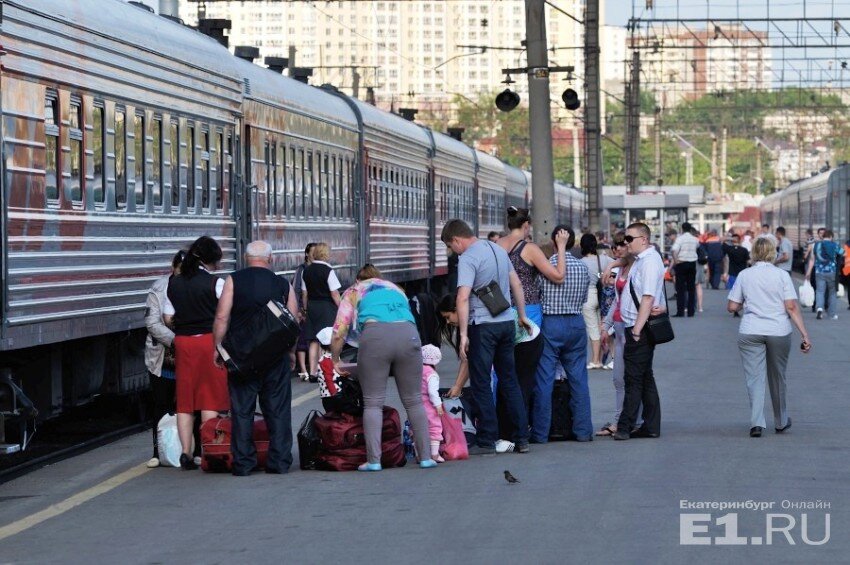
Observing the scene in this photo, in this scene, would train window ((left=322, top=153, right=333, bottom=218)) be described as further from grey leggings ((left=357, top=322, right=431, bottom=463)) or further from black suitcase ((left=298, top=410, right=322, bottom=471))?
grey leggings ((left=357, top=322, right=431, bottom=463))

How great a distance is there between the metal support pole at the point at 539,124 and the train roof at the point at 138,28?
23.0ft

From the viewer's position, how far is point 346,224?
1061 inches

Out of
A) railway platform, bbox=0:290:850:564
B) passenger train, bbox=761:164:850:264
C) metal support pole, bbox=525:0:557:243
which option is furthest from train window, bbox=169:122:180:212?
passenger train, bbox=761:164:850:264

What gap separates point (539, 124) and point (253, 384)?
14.3 metres

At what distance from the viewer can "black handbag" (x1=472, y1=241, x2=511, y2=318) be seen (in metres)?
13.2

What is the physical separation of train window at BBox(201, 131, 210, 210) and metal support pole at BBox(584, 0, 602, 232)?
22679mm

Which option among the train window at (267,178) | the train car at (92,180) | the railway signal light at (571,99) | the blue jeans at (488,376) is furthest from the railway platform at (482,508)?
the railway signal light at (571,99)

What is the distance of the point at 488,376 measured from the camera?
1344 cm

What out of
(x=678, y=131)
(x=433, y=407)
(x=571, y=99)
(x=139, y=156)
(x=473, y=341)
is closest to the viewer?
(x=433, y=407)

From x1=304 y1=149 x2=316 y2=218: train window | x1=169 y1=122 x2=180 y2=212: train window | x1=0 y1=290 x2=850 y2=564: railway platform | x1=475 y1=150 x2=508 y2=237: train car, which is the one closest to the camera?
x1=0 y1=290 x2=850 y2=564: railway platform

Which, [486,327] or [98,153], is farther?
[98,153]

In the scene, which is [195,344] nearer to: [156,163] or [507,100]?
[156,163]

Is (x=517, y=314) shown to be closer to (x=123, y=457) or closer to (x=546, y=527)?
(x=123, y=457)

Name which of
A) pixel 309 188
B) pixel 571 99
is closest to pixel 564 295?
pixel 309 188
